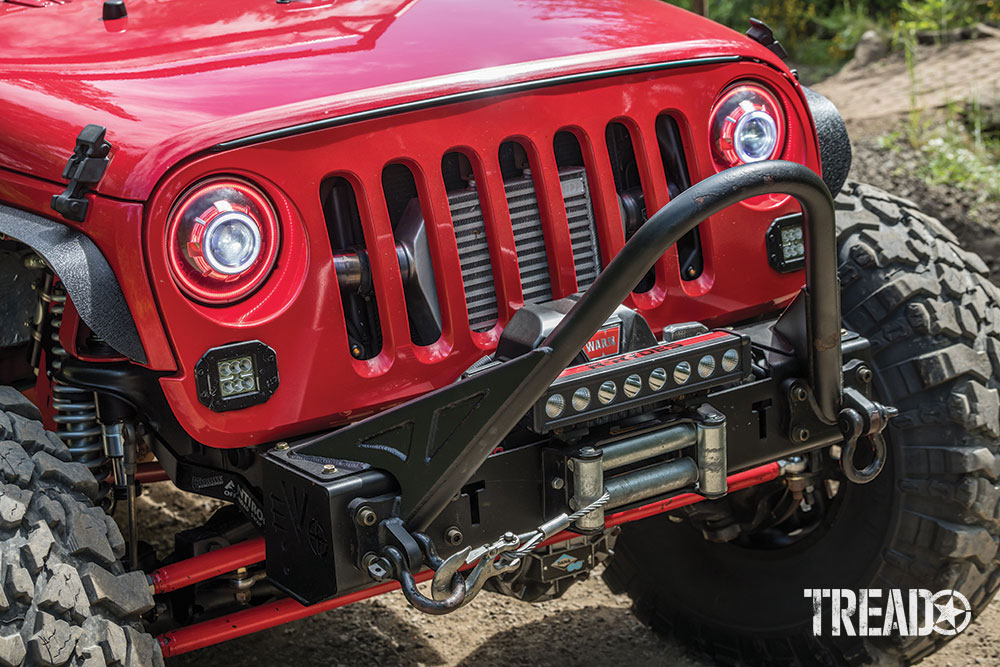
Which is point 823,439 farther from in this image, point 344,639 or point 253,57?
point 344,639

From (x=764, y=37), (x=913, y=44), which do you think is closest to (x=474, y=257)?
(x=764, y=37)

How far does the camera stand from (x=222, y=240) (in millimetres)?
2738

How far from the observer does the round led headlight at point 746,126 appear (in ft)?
11.0

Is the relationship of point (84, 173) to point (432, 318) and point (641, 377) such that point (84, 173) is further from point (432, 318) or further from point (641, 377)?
point (641, 377)

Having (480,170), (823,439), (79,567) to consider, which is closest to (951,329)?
(823,439)

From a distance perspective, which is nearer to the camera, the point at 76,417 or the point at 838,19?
the point at 76,417

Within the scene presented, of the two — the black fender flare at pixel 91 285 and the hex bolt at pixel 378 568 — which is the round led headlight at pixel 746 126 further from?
the black fender flare at pixel 91 285

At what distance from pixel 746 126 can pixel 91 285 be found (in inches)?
66.5

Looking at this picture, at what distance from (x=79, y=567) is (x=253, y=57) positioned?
1.23 m

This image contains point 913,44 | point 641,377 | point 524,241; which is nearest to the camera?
point 641,377

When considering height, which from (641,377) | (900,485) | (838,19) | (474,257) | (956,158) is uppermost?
(474,257)

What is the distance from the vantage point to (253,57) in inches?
120

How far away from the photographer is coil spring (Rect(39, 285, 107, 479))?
303 cm

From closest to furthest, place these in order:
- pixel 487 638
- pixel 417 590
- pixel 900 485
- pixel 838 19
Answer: pixel 417 590, pixel 900 485, pixel 487 638, pixel 838 19
